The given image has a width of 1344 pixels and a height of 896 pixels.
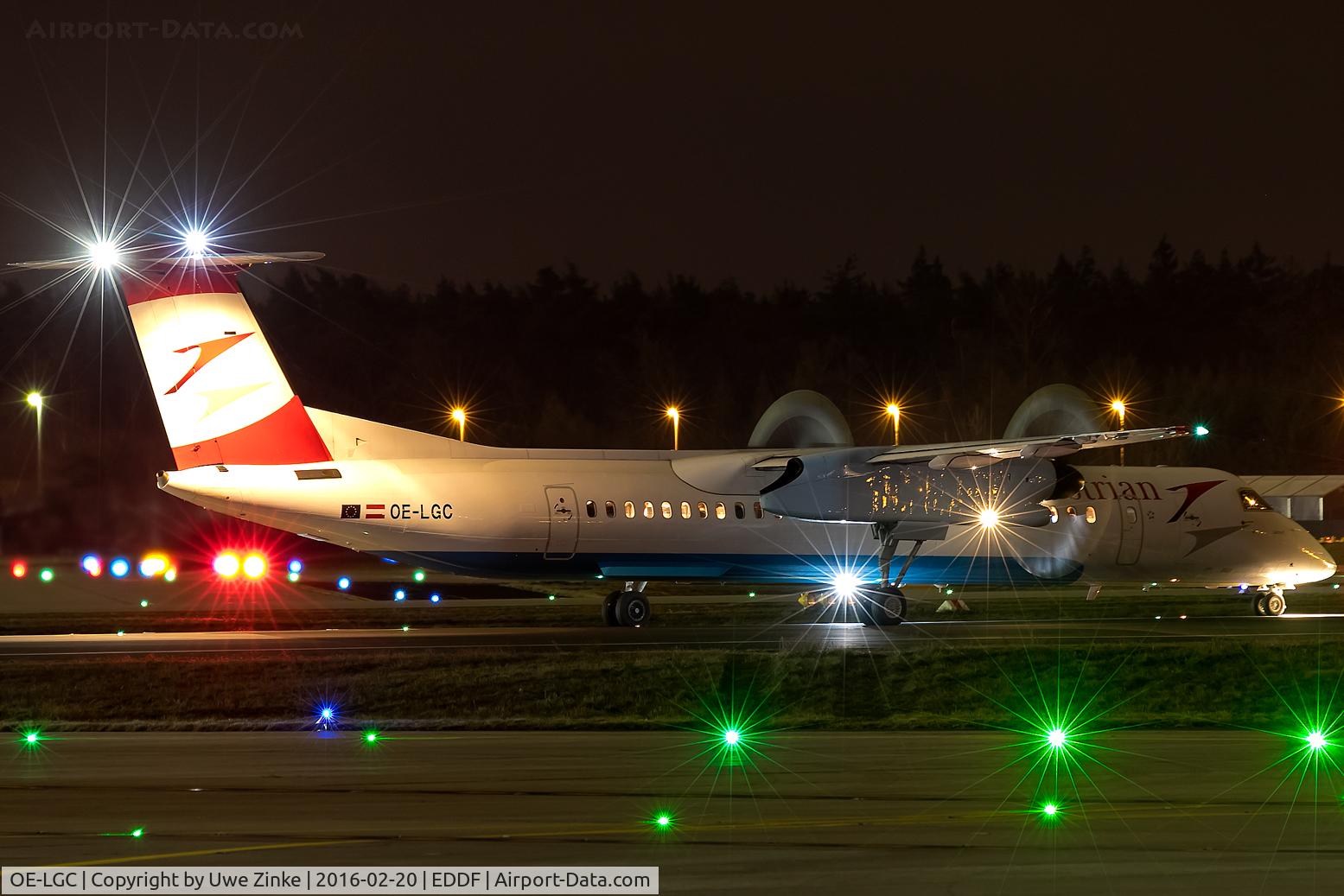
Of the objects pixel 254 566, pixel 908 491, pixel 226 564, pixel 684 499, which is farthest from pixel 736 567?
pixel 226 564

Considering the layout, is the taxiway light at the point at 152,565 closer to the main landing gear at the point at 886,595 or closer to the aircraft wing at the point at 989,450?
the aircraft wing at the point at 989,450

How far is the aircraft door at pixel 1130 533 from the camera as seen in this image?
112ft

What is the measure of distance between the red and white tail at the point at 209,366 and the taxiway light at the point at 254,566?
→ 565 cm

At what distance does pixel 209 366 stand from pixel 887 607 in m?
13.9

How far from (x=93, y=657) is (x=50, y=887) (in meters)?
15.9

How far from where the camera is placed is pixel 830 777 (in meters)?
11.4

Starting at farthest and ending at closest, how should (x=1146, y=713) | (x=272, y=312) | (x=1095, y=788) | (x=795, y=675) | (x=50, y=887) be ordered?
(x=272, y=312)
(x=795, y=675)
(x=1146, y=713)
(x=1095, y=788)
(x=50, y=887)

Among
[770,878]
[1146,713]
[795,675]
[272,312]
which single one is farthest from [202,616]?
[272,312]

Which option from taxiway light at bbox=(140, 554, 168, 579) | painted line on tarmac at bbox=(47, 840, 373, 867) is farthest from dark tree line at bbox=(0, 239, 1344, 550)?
painted line on tarmac at bbox=(47, 840, 373, 867)

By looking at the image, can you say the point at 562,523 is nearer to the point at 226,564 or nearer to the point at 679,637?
the point at 679,637

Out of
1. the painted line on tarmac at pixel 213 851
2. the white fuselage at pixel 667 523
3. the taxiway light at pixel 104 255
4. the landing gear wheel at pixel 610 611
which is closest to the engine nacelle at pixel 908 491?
the white fuselage at pixel 667 523

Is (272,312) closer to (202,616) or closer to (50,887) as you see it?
(202,616)

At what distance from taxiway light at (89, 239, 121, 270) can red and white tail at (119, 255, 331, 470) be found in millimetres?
326

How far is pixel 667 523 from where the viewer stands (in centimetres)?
3152
